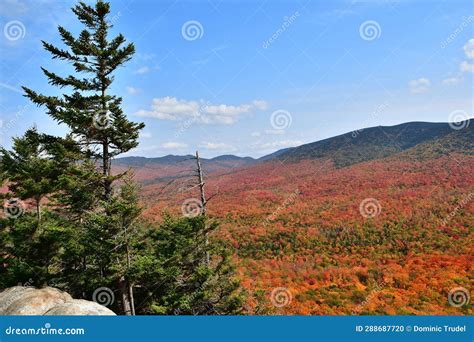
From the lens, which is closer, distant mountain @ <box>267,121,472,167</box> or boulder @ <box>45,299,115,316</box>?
boulder @ <box>45,299,115,316</box>

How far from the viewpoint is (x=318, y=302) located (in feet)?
57.8

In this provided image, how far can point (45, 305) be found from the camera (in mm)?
7766

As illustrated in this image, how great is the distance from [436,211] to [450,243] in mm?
8681

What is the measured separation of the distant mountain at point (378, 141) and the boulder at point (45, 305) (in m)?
76.3

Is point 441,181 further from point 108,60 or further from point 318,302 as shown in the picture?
point 108,60

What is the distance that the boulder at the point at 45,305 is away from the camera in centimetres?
705

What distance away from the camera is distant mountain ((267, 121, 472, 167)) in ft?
A: 257

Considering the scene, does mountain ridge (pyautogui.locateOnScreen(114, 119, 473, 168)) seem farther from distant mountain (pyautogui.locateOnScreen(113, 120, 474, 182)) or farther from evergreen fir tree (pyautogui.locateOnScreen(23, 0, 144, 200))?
evergreen fir tree (pyautogui.locateOnScreen(23, 0, 144, 200))

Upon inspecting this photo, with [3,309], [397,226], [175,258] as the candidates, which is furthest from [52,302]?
[397,226]

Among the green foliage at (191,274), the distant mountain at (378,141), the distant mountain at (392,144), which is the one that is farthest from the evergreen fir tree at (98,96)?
the distant mountain at (378,141)

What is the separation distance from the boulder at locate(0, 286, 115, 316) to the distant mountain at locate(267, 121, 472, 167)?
76.3 meters

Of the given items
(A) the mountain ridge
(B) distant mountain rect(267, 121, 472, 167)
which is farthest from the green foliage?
(A) the mountain ridge

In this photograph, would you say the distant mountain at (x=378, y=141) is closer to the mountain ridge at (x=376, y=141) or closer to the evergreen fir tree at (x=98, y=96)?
the mountain ridge at (x=376, y=141)

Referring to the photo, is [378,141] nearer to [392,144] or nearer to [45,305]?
[392,144]
